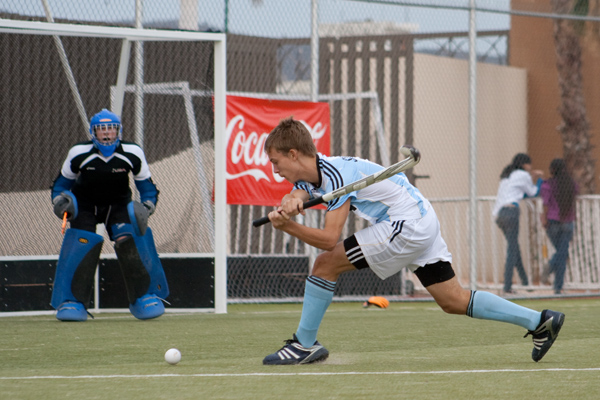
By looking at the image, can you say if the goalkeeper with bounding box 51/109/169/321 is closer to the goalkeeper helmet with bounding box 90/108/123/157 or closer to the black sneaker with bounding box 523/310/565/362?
the goalkeeper helmet with bounding box 90/108/123/157

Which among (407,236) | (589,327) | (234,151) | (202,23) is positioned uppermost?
(202,23)

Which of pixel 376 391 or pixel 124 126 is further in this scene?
pixel 124 126

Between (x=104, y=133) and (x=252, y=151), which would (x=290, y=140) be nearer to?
(x=104, y=133)

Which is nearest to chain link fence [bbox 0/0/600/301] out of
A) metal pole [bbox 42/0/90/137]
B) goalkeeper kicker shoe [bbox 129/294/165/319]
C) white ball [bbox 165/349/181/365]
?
metal pole [bbox 42/0/90/137]

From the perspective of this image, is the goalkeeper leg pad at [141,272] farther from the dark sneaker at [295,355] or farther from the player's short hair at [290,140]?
the player's short hair at [290,140]

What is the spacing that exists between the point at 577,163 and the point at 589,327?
29.1 feet

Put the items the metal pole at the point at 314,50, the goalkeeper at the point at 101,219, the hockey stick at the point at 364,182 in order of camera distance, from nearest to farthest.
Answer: the hockey stick at the point at 364,182
the goalkeeper at the point at 101,219
the metal pole at the point at 314,50

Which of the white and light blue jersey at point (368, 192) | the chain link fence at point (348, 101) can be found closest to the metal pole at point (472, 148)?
the chain link fence at point (348, 101)

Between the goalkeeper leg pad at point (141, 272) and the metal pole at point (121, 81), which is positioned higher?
the metal pole at point (121, 81)

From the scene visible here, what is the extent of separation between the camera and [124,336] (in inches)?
272

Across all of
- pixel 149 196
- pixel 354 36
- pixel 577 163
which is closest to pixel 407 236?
pixel 149 196

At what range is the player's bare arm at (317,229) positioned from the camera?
4.81 metres

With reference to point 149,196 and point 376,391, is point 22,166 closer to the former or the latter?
point 149,196

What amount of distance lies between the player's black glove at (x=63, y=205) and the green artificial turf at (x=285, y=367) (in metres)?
0.92
